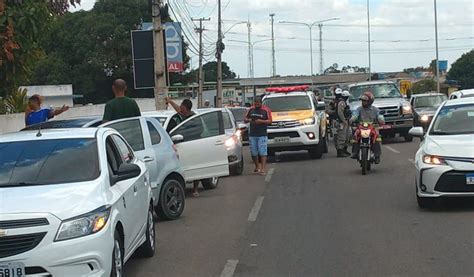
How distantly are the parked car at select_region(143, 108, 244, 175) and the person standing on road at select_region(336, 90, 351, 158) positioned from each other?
12.5ft

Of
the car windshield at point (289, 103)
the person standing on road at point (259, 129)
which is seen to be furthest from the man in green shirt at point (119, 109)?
the car windshield at point (289, 103)

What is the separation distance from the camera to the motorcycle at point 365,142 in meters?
15.4

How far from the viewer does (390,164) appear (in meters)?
17.6

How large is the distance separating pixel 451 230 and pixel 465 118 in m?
2.88

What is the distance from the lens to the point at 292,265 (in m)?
7.60

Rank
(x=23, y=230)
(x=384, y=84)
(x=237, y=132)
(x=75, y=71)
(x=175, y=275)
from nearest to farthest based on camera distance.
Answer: (x=23, y=230) < (x=175, y=275) < (x=237, y=132) < (x=384, y=84) < (x=75, y=71)

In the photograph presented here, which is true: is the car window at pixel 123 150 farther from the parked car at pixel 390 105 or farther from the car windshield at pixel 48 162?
the parked car at pixel 390 105

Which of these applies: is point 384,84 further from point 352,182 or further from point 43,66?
point 43,66

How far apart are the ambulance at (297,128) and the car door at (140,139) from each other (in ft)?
32.4

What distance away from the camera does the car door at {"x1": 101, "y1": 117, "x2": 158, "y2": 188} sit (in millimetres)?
10172

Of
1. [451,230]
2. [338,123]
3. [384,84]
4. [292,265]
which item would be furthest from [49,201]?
[384,84]

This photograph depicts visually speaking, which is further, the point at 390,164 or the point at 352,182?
the point at 390,164

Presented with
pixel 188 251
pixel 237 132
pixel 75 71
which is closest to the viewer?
pixel 188 251

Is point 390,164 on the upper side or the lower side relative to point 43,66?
lower
